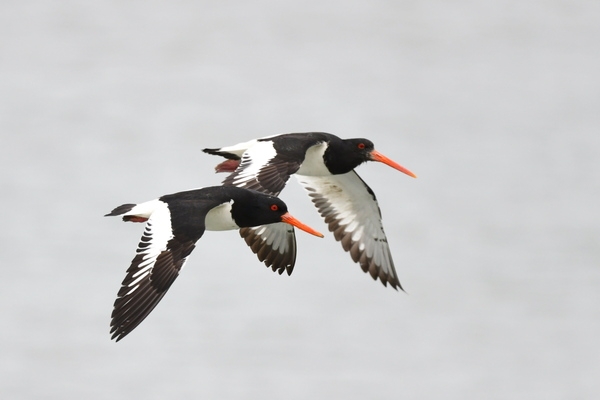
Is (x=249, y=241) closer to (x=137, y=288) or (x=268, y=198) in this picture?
(x=268, y=198)

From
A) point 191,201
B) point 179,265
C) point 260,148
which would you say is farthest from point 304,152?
point 179,265

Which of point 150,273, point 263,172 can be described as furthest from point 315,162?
point 150,273

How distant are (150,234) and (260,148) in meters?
2.50

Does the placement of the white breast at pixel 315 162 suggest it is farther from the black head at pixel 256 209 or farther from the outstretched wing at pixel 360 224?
the black head at pixel 256 209

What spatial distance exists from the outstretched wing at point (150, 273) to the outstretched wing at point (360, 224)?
4430 millimetres

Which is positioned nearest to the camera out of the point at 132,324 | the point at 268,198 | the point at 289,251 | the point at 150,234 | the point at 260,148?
the point at 132,324

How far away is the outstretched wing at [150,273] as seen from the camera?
9055 millimetres

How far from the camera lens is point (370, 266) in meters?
13.9

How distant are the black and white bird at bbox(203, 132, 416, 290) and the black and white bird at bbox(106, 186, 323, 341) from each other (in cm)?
55

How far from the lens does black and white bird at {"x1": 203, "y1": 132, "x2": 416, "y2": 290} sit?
11.5 meters

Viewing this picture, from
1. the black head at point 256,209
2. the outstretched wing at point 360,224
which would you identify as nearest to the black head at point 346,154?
the outstretched wing at point 360,224

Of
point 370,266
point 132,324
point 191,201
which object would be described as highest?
point 191,201

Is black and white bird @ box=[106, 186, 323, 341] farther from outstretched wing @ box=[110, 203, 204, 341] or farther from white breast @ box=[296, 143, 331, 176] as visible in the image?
white breast @ box=[296, 143, 331, 176]

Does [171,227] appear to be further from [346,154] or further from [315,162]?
[346,154]
